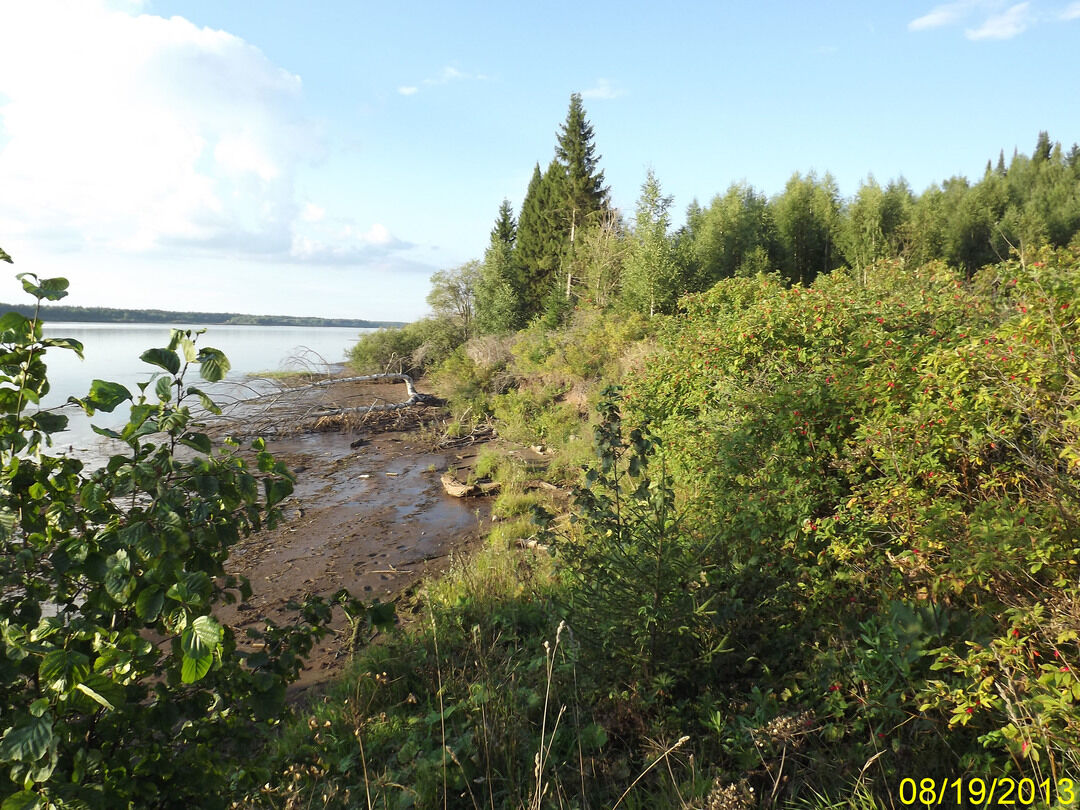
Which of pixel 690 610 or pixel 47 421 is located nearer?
pixel 47 421

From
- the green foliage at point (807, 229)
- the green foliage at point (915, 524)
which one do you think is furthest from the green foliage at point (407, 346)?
the green foliage at point (915, 524)

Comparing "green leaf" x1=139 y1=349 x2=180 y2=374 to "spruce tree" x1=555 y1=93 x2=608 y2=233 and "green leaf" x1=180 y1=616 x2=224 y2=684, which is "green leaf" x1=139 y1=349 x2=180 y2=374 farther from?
"spruce tree" x1=555 y1=93 x2=608 y2=233

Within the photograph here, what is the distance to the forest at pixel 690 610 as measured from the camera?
173 centimetres

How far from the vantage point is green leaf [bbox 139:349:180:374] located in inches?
71.2

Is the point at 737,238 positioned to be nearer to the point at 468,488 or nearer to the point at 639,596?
the point at 468,488

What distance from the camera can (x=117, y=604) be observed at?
5.90 ft

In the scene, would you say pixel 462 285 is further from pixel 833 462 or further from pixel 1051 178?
pixel 1051 178

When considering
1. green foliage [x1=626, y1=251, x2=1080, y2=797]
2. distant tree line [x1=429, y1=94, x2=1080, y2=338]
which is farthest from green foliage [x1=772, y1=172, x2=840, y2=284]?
green foliage [x1=626, y1=251, x2=1080, y2=797]

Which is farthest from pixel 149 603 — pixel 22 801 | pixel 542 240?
pixel 542 240

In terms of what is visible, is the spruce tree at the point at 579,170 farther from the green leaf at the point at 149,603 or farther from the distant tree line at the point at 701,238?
the green leaf at the point at 149,603

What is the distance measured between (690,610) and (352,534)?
7.20 metres

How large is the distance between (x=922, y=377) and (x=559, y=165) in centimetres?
3616

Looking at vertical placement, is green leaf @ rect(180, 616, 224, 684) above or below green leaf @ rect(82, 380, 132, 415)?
below

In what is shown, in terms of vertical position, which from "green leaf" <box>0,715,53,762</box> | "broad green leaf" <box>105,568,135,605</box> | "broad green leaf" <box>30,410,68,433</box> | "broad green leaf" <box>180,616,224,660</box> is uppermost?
"broad green leaf" <box>30,410,68,433</box>
